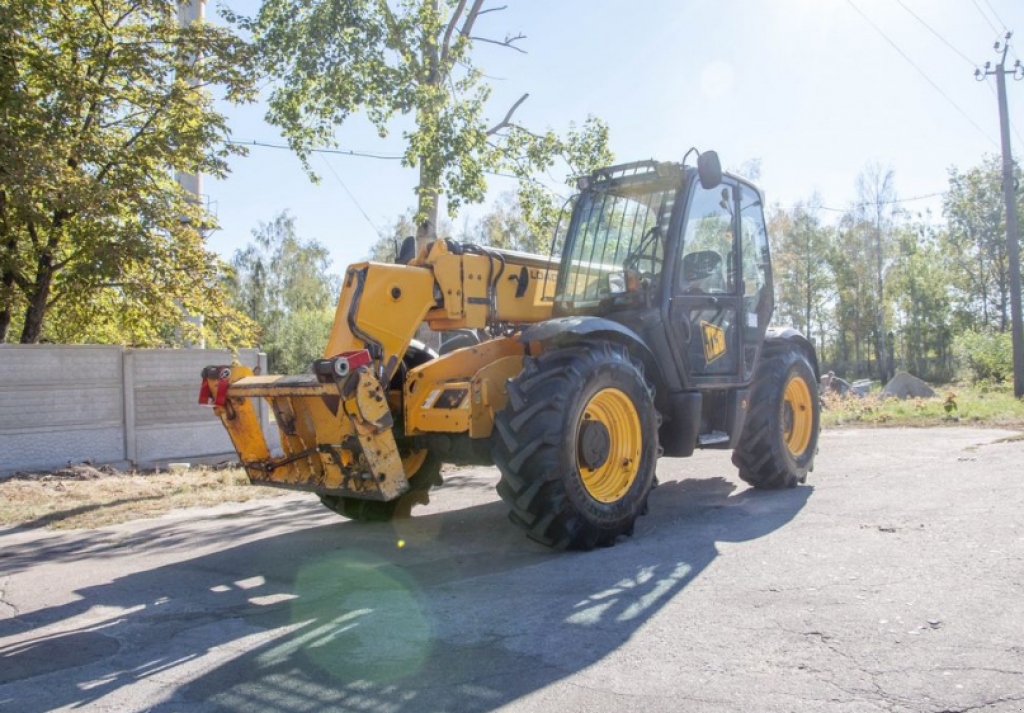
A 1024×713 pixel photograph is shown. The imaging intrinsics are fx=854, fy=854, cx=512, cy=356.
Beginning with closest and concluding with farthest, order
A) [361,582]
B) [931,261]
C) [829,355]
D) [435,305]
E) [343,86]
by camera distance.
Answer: [361,582], [435,305], [343,86], [931,261], [829,355]

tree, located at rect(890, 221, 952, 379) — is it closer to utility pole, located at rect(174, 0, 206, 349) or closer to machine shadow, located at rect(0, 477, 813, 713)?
utility pole, located at rect(174, 0, 206, 349)

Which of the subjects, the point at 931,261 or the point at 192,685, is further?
the point at 931,261

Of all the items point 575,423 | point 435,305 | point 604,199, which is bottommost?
point 575,423

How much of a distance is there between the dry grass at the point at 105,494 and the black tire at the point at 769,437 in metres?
5.40

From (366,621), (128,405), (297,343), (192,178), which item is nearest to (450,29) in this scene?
(192,178)

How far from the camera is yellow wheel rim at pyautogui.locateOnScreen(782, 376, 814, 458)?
9.27 metres

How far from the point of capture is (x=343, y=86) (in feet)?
51.4

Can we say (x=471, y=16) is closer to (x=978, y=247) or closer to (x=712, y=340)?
(x=712, y=340)

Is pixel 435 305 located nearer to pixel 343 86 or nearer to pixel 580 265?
pixel 580 265

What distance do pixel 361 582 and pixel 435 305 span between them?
2.34m

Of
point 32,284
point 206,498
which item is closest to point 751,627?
point 206,498

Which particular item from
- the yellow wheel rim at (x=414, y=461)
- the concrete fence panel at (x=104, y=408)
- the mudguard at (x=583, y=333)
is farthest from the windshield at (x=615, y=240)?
the concrete fence panel at (x=104, y=408)

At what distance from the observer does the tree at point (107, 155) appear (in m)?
11.8

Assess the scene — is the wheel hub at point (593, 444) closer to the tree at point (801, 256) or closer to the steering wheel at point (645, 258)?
the steering wheel at point (645, 258)
